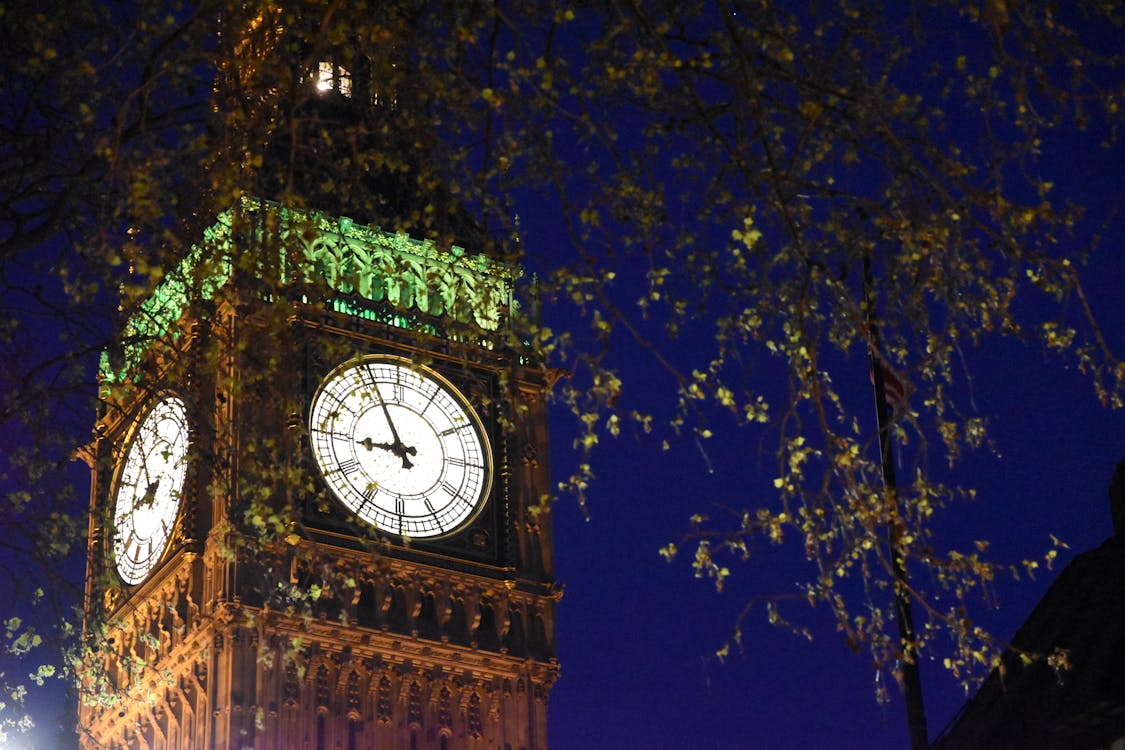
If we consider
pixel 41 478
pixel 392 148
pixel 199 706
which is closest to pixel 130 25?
pixel 392 148

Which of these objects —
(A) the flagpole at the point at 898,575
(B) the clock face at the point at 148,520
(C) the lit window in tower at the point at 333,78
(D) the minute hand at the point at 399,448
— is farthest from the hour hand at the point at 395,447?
(A) the flagpole at the point at 898,575

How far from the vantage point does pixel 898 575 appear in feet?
65.3

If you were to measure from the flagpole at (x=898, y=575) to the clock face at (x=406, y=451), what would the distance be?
2097cm

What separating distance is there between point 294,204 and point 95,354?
483 cm

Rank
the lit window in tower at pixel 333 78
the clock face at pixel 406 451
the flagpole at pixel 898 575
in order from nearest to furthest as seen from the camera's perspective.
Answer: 1. the flagpole at pixel 898 575
2. the lit window in tower at pixel 333 78
3. the clock face at pixel 406 451

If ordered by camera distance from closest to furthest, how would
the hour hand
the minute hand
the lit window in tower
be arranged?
the lit window in tower < the hour hand < the minute hand

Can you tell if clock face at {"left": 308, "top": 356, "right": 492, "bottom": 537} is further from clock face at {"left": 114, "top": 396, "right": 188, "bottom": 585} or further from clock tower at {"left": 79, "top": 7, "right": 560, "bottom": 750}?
clock face at {"left": 114, "top": 396, "right": 188, "bottom": 585}

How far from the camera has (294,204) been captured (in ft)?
65.9

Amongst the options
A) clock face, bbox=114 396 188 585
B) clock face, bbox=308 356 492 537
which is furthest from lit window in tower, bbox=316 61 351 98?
clock face, bbox=114 396 188 585

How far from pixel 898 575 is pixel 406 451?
91.5 ft

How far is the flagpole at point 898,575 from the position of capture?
65.2 feet

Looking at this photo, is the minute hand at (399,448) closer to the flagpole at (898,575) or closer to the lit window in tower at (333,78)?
the lit window in tower at (333,78)

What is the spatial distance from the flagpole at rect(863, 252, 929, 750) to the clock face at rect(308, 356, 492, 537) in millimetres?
20974

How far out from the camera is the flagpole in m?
19.9
